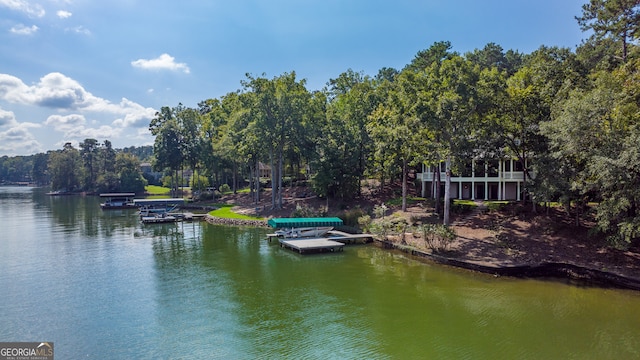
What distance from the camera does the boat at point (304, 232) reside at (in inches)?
1335

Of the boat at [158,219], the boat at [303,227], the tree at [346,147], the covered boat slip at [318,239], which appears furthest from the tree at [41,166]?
the covered boat slip at [318,239]

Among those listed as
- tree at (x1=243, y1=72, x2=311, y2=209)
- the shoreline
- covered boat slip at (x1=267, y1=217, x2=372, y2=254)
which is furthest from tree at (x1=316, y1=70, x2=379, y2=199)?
the shoreline

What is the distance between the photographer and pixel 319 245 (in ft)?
98.1

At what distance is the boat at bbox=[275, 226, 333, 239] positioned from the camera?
33906mm

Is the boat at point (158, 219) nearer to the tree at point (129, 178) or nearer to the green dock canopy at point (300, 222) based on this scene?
the green dock canopy at point (300, 222)

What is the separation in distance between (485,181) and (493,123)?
12808 millimetres

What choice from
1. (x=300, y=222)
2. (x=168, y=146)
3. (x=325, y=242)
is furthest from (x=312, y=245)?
(x=168, y=146)

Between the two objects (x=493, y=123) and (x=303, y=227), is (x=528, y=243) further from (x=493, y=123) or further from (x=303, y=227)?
(x=303, y=227)

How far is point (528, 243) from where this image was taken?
84.2 feet

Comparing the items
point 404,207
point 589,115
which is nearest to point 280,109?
point 404,207

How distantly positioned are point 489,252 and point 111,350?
22164mm

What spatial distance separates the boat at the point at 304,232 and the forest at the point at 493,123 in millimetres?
8563

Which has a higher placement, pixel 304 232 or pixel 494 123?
pixel 494 123

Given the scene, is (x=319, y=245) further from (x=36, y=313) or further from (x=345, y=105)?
(x=345, y=105)
